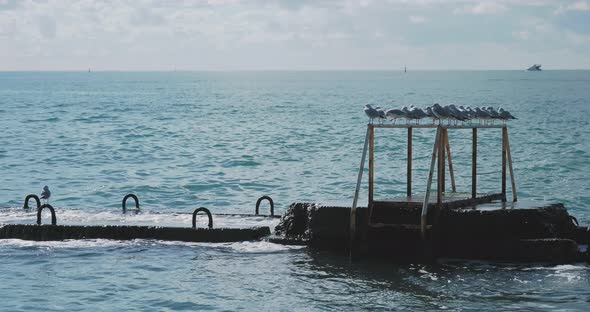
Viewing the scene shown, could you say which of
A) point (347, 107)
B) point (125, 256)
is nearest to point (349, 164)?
point (125, 256)

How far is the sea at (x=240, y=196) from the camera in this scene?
22.1m

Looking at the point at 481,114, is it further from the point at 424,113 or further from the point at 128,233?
the point at 128,233

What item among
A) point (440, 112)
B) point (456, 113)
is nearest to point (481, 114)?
point (456, 113)

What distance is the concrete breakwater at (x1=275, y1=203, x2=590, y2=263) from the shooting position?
24.0 metres

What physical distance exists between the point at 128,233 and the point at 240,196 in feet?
48.7

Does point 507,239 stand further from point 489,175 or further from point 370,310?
point 489,175

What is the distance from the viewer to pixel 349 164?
56062 millimetres

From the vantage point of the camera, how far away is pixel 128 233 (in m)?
27.4

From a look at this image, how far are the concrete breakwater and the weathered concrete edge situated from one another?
7.32 feet

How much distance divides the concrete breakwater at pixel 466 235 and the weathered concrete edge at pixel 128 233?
2.23 meters

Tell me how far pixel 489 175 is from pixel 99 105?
81042 millimetres

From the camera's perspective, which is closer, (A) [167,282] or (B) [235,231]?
(A) [167,282]

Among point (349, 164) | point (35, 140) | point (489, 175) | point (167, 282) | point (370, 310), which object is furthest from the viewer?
point (35, 140)

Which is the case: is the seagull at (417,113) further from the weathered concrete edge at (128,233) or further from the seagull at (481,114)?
the weathered concrete edge at (128,233)
